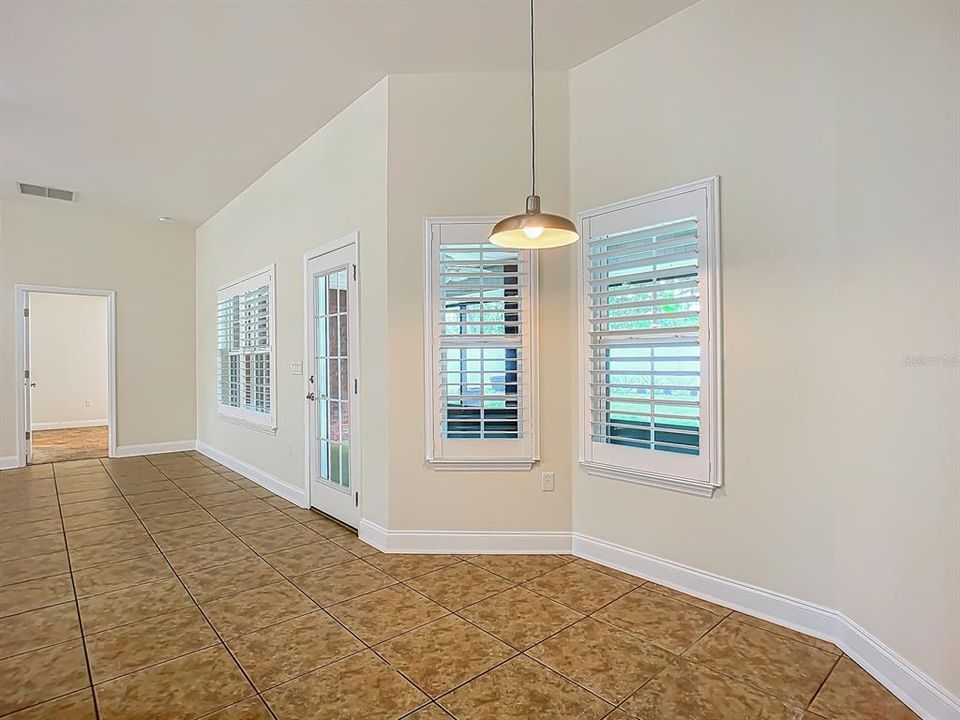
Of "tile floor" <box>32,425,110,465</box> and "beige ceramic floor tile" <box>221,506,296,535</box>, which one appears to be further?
"tile floor" <box>32,425,110,465</box>

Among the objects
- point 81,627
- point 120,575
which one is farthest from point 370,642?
point 120,575

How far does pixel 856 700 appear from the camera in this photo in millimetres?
2064

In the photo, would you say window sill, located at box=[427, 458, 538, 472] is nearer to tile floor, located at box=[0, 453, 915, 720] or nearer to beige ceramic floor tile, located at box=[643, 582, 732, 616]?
tile floor, located at box=[0, 453, 915, 720]

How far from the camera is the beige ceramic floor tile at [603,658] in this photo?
2.17 meters

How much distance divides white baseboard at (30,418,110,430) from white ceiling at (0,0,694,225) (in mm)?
6381

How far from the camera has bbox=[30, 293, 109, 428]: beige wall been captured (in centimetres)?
939

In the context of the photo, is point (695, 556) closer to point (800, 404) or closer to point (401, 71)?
point (800, 404)

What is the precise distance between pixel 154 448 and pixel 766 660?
746 cm

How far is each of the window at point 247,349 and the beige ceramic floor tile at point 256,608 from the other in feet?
8.18

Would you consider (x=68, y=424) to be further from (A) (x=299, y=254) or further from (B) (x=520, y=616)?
(B) (x=520, y=616)

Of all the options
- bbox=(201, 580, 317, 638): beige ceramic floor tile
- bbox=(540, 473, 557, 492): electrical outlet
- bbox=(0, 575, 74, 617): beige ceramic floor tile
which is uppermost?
bbox=(540, 473, 557, 492): electrical outlet

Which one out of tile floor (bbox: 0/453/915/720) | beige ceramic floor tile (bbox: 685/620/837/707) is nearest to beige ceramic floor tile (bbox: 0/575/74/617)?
tile floor (bbox: 0/453/915/720)

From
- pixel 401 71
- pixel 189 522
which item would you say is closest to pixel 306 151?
pixel 401 71

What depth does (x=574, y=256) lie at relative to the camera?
3438mm
